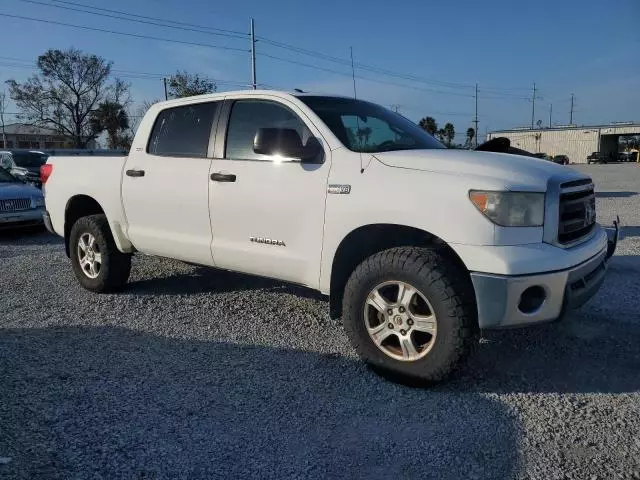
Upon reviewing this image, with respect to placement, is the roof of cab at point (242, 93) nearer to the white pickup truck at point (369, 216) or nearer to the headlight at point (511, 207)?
the white pickup truck at point (369, 216)

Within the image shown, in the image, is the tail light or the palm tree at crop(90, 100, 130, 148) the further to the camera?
the palm tree at crop(90, 100, 130, 148)

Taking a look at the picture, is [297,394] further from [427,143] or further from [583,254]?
[427,143]

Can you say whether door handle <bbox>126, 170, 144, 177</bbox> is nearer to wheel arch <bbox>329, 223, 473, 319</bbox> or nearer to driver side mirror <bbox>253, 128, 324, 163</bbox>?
driver side mirror <bbox>253, 128, 324, 163</bbox>

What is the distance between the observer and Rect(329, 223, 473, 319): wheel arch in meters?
3.51

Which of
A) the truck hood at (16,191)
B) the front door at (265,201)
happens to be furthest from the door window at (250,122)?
the truck hood at (16,191)

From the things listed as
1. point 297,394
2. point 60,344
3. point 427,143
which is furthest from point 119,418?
point 427,143

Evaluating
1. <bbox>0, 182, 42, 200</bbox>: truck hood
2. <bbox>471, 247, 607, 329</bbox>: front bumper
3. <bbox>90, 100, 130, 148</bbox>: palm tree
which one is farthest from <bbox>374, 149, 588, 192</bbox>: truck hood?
<bbox>90, 100, 130, 148</bbox>: palm tree

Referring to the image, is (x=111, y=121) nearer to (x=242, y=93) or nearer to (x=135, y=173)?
(x=135, y=173)

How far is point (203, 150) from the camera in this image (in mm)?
4625

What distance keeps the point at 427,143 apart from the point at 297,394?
2.37m

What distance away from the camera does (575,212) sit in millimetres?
3465

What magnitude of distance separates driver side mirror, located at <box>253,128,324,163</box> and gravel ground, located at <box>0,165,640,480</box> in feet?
4.87

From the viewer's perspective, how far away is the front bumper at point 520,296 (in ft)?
10.1

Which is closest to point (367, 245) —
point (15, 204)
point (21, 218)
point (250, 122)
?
point (250, 122)
